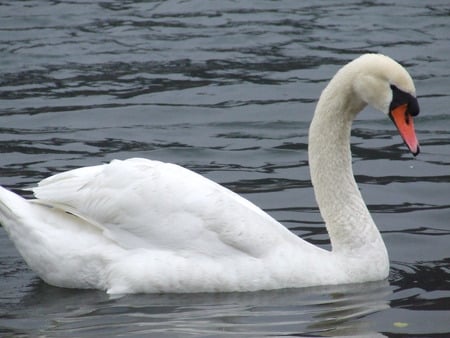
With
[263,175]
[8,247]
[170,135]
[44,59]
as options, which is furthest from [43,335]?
[44,59]

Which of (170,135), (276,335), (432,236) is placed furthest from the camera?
(170,135)

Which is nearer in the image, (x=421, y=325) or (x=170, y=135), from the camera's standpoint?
(x=421, y=325)

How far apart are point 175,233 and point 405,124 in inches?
64.5

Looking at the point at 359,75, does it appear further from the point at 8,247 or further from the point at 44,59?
the point at 44,59

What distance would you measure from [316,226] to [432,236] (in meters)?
0.89

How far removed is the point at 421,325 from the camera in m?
7.99

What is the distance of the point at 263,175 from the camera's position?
11586 mm

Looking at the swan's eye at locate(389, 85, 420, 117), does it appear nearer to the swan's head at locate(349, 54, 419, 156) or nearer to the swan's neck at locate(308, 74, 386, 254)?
the swan's head at locate(349, 54, 419, 156)

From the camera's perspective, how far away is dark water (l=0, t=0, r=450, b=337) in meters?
8.30

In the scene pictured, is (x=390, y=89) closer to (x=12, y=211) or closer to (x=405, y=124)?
(x=405, y=124)

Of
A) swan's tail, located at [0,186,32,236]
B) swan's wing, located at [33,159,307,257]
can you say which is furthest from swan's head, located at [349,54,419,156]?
swan's tail, located at [0,186,32,236]

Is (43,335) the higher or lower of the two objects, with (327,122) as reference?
lower

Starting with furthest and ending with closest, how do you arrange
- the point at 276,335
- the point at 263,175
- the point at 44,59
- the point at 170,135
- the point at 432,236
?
the point at 44,59
the point at 170,135
the point at 263,175
the point at 432,236
the point at 276,335

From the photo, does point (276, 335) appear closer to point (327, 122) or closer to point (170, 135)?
point (327, 122)
